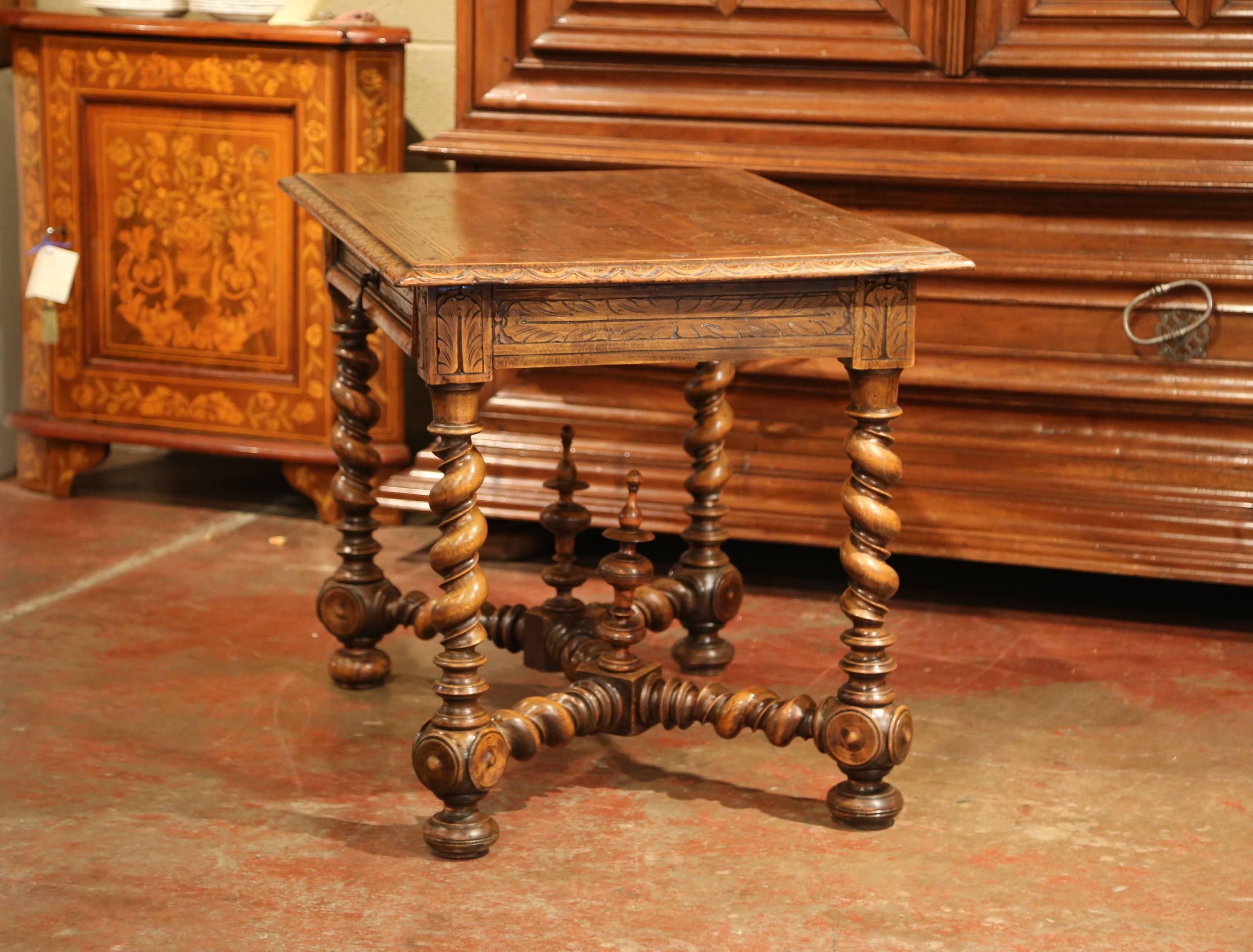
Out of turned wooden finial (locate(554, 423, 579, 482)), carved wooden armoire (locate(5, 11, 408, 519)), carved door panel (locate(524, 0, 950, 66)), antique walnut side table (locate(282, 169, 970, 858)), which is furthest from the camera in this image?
carved wooden armoire (locate(5, 11, 408, 519))

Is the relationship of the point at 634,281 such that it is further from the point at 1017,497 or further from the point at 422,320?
the point at 1017,497

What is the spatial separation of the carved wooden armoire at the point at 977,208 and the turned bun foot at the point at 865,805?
107 centimetres

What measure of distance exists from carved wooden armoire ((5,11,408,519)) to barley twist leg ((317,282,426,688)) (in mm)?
1042

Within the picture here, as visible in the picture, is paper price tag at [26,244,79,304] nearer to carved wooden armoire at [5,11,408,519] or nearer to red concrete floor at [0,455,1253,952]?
carved wooden armoire at [5,11,408,519]

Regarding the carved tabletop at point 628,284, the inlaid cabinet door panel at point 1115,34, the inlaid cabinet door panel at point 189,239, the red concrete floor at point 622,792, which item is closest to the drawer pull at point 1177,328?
the inlaid cabinet door panel at point 1115,34

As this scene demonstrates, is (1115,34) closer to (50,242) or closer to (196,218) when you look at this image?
(196,218)

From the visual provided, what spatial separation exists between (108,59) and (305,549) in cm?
135

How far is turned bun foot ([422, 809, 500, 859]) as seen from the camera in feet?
7.74

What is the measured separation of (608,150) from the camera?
11.8 feet

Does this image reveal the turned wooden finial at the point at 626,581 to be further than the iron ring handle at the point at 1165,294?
Answer: No

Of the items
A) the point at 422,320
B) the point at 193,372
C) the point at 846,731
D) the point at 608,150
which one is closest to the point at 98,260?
the point at 193,372

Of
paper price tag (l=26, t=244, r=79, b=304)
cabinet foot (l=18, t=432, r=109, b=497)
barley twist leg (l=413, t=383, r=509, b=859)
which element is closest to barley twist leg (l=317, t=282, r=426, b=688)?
barley twist leg (l=413, t=383, r=509, b=859)

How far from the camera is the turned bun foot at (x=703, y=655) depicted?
3168 millimetres

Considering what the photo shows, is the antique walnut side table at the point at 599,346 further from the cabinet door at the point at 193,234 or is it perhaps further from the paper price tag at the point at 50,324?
the paper price tag at the point at 50,324
